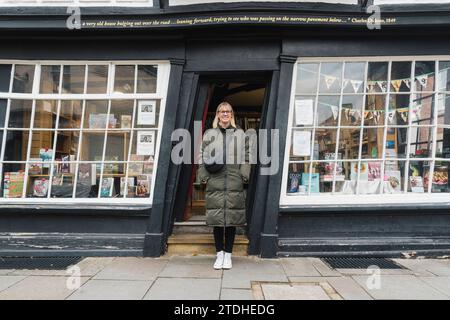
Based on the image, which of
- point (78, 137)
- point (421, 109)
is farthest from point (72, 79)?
point (421, 109)

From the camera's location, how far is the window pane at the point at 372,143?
5316 millimetres

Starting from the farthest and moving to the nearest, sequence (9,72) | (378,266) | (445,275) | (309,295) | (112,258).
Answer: (9,72) → (112,258) → (378,266) → (445,275) → (309,295)

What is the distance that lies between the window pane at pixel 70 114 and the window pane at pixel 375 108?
478 cm

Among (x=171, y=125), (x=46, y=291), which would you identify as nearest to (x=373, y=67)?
(x=171, y=125)

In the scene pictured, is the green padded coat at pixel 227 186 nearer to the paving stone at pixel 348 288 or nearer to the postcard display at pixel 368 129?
the postcard display at pixel 368 129

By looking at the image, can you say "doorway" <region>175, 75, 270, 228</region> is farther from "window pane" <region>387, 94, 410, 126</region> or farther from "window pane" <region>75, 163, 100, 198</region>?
"window pane" <region>387, 94, 410, 126</region>

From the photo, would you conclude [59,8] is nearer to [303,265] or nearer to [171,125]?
[171,125]

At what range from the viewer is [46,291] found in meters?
3.74

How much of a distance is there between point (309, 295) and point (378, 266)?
5.29ft

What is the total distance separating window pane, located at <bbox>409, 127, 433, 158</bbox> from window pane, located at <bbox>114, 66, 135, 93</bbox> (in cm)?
479

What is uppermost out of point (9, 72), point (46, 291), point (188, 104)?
point (9, 72)

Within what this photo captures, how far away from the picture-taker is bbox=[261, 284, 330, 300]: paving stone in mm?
3545

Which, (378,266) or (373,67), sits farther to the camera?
(373,67)

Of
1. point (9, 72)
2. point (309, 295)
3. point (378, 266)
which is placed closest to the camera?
point (309, 295)
